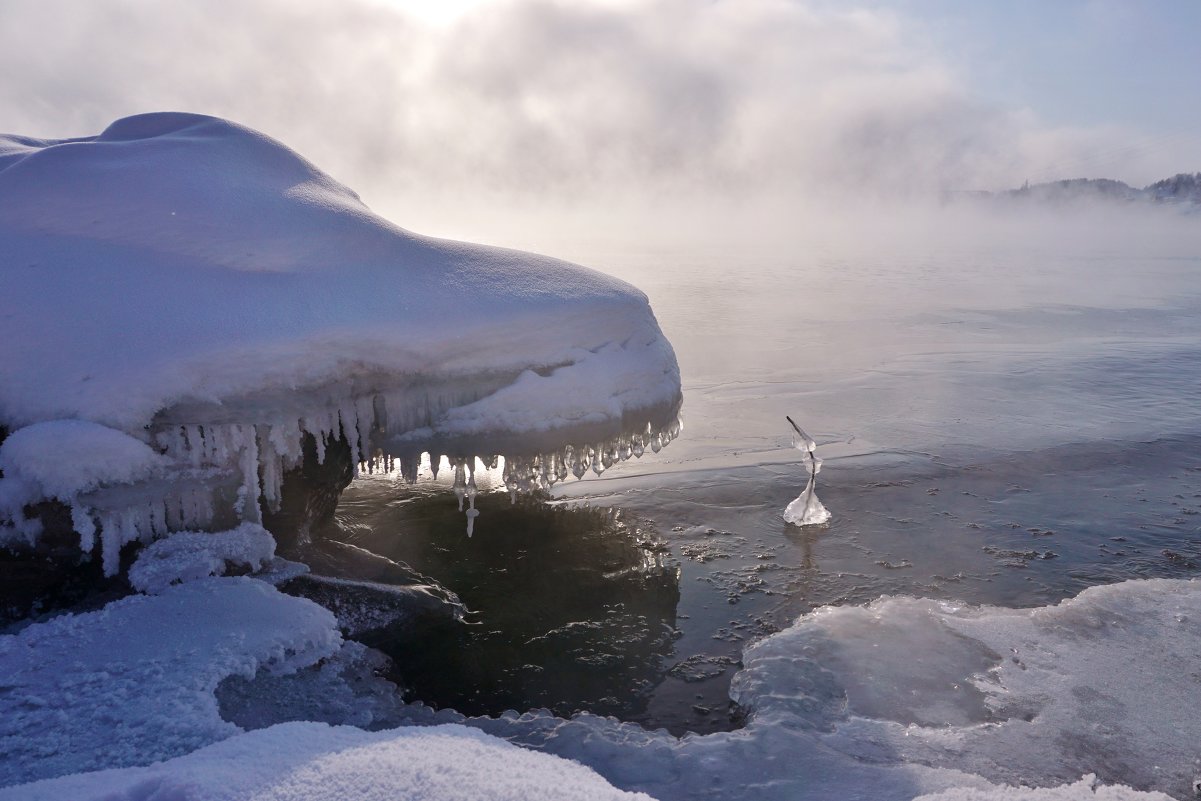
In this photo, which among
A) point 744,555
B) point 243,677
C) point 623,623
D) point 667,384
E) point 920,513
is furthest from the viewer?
point 920,513

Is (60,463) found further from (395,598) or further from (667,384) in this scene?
(667,384)

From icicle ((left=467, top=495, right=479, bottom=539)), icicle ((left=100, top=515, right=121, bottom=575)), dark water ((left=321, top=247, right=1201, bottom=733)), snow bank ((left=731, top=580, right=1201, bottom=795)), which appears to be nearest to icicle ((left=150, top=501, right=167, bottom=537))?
icicle ((left=100, top=515, right=121, bottom=575))

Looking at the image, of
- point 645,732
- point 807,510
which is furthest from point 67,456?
point 807,510

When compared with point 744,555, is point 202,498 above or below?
above

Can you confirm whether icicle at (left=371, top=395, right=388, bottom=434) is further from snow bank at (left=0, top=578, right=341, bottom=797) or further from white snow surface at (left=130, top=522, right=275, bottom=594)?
snow bank at (left=0, top=578, right=341, bottom=797)

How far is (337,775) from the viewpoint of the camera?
2.34 meters

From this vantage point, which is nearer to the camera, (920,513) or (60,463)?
(60,463)

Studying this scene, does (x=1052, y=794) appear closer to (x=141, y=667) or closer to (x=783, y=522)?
(x=783, y=522)

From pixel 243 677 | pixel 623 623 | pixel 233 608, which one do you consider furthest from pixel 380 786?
pixel 623 623

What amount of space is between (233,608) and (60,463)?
3.46 feet

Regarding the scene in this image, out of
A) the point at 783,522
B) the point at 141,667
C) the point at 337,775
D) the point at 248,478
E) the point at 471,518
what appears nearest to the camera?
the point at 337,775

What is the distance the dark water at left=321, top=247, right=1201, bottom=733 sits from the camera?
4227mm

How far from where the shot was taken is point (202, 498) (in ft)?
13.8

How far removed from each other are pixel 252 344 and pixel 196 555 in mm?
1193
